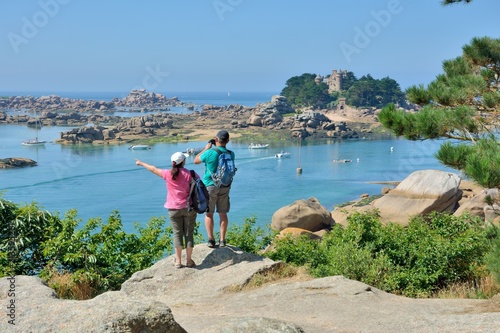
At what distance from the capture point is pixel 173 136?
227 feet

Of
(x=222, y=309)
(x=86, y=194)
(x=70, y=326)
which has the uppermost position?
(x=70, y=326)

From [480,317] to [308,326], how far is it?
6.00 ft

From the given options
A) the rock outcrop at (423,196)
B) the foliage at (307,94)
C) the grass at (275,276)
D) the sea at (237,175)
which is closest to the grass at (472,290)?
the grass at (275,276)

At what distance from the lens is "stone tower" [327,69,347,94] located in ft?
364

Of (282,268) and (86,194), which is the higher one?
(282,268)

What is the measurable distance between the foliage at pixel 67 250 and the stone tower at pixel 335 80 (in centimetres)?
10321

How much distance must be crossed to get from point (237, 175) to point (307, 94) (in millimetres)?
61839

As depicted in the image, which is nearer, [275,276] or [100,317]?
[100,317]

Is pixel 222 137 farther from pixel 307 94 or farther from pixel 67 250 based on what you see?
pixel 307 94

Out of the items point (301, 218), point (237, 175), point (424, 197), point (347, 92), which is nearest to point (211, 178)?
point (301, 218)

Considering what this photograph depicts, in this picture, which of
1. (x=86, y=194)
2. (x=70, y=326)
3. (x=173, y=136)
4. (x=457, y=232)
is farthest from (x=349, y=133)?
(x=70, y=326)

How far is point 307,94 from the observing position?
4082 inches

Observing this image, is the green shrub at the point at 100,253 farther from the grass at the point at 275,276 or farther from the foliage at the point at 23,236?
the grass at the point at 275,276

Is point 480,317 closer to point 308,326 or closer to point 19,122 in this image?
point 308,326
